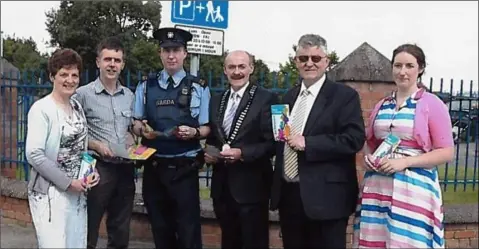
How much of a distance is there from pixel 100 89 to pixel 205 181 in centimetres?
210

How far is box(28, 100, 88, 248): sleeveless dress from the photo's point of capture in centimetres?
324

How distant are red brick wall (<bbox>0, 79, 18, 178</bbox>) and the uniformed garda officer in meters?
2.98

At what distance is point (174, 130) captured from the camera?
3984 mm

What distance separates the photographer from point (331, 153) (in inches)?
134

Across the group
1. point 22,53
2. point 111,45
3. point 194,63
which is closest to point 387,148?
point 111,45

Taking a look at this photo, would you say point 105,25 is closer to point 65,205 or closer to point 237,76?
point 237,76

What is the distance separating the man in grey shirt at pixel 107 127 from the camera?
3965 millimetres

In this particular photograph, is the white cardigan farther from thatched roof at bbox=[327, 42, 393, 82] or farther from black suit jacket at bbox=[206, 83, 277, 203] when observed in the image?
thatched roof at bbox=[327, 42, 393, 82]

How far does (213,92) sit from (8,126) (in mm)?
2793

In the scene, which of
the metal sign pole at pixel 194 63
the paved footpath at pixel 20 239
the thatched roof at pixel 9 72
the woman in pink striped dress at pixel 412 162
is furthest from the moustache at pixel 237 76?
the thatched roof at pixel 9 72

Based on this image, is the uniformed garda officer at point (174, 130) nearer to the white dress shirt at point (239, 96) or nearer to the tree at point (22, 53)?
the white dress shirt at point (239, 96)

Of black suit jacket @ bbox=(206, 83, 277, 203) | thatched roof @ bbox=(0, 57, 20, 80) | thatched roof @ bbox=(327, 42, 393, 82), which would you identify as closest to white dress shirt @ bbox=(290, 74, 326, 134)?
black suit jacket @ bbox=(206, 83, 277, 203)

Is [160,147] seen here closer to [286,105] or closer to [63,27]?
[286,105]

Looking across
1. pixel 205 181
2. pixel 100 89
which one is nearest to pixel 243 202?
pixel 100 89
